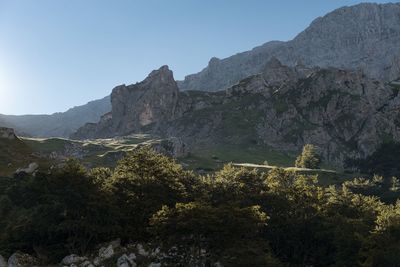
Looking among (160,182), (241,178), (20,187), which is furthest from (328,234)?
(20,187)

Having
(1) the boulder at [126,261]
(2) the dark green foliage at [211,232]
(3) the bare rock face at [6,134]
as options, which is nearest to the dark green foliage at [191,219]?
(2) the dark green foliage at [211,232]

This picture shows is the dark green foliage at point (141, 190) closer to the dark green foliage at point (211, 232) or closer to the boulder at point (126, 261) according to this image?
the boulder at point (126, 261)

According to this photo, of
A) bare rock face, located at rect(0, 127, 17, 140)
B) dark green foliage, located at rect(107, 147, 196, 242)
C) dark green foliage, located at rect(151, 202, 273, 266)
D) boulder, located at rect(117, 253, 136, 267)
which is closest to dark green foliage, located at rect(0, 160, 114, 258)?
dark green foliage, located at rect(107, 147, 196, 242)

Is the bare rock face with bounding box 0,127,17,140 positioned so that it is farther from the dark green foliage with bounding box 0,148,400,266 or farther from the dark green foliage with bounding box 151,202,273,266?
the dark green foliage with bounding box 151,202,273,266

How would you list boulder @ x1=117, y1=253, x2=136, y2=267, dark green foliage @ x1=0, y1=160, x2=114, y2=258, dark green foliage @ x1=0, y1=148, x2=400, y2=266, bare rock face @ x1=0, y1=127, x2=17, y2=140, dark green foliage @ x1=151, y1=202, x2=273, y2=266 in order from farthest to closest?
bare rock face @ x1=0, y1=127, x2=17, y2=140 < dark green foliage @ x1=0, y1=160, x2=114, y2=258 < boulder @ x1=117, y1=253, x2=136, y2=267 < dark green foliage @ x1=0, y1=148, x2=400, y2=266 < dark green foliage @ x1=151, y1=202, x2=273, y2=266

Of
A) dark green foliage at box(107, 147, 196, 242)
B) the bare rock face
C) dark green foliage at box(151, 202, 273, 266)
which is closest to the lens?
dark green foliage at box(151, 202, 273, 266)

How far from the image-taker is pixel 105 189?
71.0m

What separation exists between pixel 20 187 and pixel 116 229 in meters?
31.5

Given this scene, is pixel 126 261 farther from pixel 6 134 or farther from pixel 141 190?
pixel 6 134

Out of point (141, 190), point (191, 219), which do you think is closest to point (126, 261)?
point (191, 219)

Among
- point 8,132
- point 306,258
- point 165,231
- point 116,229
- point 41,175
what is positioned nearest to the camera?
point 165,231

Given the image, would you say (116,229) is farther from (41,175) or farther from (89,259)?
(41,175)

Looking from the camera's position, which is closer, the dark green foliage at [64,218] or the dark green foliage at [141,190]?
the dark green foliage at [64,218]

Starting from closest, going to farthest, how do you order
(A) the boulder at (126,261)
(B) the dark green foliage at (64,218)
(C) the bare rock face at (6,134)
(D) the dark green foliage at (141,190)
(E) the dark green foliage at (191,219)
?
(E) the dark green foliage at (191,219) < (A) the boulder at (126,261) < (B) the dark green foliage at (64,218) < (D) the dark green foliage at (141,190) < (C) the bare rock face at (6,134)
